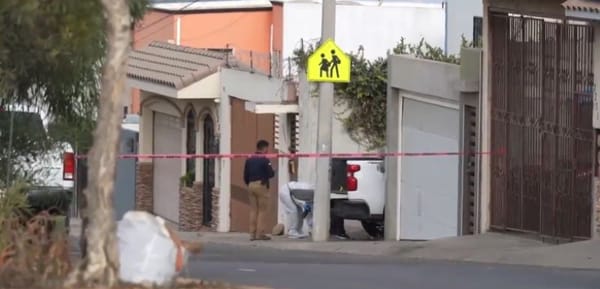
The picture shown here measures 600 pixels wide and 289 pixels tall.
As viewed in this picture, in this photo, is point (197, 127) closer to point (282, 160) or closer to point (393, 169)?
point (282, 160)

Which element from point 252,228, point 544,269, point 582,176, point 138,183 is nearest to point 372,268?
point 544,269

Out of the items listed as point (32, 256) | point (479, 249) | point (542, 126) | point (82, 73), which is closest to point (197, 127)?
point (542, 126)

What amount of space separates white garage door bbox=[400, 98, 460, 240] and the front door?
7.76 m

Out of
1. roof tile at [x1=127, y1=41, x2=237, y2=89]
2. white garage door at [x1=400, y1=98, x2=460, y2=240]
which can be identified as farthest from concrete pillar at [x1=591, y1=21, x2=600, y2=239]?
roof tile at [x1=127, y1=41, x2=237, y2=89]

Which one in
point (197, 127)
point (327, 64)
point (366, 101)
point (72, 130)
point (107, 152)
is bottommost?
point (107, 152)

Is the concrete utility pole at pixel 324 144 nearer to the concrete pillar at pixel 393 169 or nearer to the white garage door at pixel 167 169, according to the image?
the concrete pillar at pixel 393 169

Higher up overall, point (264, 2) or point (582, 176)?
point (264, 2)

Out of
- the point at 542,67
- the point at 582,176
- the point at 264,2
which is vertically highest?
the point at 264,2

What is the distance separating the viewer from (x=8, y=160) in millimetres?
13125

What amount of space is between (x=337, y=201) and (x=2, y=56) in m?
13.0

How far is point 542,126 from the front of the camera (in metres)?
18.4

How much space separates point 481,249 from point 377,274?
406 cm

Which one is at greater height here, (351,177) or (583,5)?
(583,5)

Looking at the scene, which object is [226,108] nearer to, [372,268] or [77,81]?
[372,268]
